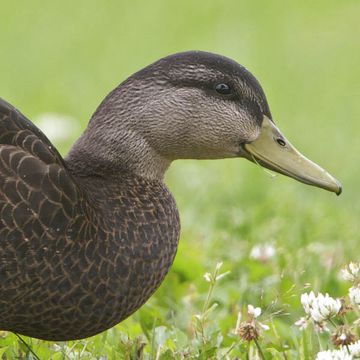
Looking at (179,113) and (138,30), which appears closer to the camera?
(179,113)

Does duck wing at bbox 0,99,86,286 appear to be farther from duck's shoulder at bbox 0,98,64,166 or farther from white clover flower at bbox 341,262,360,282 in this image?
white clover flower at bbox 341,262,360,282

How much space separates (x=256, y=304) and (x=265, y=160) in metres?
0.77

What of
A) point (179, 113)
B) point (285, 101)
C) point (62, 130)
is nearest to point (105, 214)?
point (179, 113)

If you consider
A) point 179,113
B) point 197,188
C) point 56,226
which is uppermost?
point 179,113

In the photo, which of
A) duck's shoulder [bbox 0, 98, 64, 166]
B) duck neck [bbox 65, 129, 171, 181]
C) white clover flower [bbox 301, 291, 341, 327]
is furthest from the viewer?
duck neck [bbox 65, 129, 171, 181]

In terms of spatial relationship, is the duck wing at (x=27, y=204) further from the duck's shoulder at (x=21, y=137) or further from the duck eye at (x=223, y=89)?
the duck eye at (x=223, y=89)

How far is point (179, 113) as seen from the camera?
3.92 meters

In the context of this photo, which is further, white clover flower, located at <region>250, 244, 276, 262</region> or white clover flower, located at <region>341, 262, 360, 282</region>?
white clover flower, located at <region>250, 244, 276, 262</region>

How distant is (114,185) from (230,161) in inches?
152

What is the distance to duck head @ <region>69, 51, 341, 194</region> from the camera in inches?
152

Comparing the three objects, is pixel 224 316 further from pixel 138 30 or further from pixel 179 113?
pixel 138 30

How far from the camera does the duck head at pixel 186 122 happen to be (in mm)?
3859

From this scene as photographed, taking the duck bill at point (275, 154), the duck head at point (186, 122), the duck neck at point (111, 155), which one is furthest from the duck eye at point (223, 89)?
the duck neck at point (111, 155)

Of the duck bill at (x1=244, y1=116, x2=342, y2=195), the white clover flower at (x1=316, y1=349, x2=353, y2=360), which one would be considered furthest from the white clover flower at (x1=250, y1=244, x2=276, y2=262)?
the white clover flower at (x1=316, y1=349, x2=353, y2=360)
